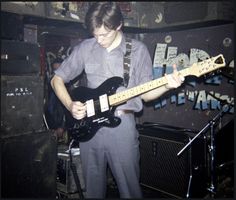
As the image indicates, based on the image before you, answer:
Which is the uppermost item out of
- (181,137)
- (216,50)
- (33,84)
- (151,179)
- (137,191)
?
(216,50)

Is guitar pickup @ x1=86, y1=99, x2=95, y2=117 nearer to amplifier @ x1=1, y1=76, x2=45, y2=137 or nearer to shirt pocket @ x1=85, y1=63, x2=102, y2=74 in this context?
shirt pocket @ x1=85, y1=63, x2=102, y2=74

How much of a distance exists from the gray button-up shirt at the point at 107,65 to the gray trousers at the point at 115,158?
0.25m

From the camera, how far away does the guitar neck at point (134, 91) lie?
2.44 metres

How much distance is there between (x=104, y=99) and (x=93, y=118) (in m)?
0.20

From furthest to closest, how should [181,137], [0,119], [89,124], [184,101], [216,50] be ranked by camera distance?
1. [184,101]
2. [216,50]
3. [181,137]
4. [89,124]
5. [0,119]

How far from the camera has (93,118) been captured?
8.64 ft

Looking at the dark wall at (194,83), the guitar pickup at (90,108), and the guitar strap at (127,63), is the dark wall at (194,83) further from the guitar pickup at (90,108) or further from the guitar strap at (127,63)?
the guitar pickup at (90,108)

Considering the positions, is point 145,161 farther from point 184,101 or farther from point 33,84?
point 33,84

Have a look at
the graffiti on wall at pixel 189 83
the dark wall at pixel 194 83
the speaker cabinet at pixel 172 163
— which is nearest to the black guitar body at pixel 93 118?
the speaker cabinet at pixel 172 163

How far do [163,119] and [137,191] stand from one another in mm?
2171

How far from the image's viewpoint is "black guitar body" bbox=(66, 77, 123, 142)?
2.51 m

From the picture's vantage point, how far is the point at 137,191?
239 centimetres

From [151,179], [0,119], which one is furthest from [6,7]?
[151,179]

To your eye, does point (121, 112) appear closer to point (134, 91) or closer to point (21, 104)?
point (134, 91)
